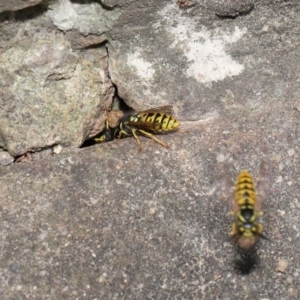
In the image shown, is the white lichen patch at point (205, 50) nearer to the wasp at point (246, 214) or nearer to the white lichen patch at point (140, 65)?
the white lichen patch at point (140, 65)

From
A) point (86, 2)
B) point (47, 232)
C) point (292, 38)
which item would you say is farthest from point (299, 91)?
point (47, 232)

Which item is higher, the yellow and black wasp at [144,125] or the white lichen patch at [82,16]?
the white lichen patch at [82,16]

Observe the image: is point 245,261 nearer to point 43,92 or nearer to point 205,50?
point 205,50

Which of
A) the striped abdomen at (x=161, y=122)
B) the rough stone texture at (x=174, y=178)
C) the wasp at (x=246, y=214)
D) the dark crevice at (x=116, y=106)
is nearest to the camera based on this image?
the wasp at (x=246, y=214)

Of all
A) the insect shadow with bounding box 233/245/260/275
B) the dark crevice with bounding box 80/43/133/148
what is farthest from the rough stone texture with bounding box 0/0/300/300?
the dark crevice with bounding box 80/43/133/148

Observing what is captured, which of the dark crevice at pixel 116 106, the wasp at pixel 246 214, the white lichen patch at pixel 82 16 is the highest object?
the white lichen patch at pixel 82 16

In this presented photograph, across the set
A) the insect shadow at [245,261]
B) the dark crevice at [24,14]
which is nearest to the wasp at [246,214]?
the insect shadow at [245,261]
